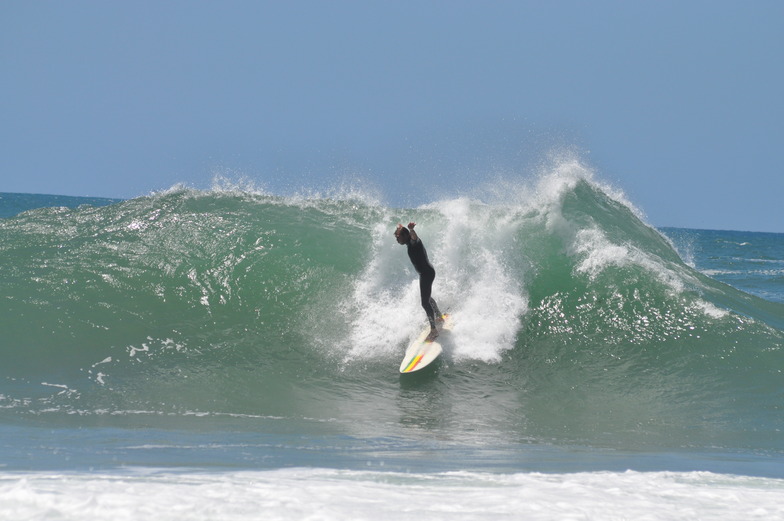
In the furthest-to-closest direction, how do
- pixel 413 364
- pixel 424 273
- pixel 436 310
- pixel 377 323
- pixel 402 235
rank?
pixel 377 323 < pixel 436 310 < pixel 424 273 < pixel 413 364 < pixel 402 235

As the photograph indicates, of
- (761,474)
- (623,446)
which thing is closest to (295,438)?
(623,446)

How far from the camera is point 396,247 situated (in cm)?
1048

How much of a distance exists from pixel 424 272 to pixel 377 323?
1.15 metres

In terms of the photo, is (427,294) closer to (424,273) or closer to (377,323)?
(424,273)

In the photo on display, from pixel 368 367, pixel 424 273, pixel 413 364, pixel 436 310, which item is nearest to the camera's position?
pixel 413 364

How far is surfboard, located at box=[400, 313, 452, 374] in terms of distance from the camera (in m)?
8.03

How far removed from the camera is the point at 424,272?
8.36 meters

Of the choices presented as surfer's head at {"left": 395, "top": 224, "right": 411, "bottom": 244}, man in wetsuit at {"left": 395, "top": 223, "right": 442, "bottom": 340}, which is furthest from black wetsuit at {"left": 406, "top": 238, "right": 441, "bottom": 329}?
surfer's head at {"left": 395, "top": 224, "right": 411, "bottom": 244}

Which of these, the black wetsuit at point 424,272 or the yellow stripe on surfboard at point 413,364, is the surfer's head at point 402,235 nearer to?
the black wetsuit at point 424,272

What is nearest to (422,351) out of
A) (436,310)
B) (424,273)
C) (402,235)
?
(436,310)

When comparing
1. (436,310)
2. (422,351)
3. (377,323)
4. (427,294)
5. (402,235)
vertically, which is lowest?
(422,351)

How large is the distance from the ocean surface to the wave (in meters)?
0.04

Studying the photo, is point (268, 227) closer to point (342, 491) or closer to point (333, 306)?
point (333, 306)

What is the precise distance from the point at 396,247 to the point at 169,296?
3.33 m
